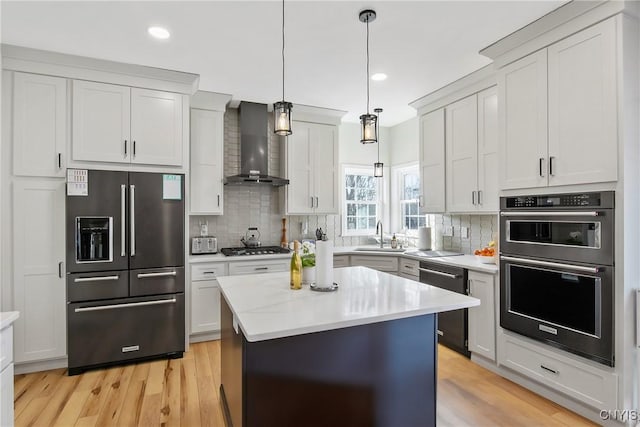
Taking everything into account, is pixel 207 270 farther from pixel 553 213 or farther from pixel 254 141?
pixel 553 213

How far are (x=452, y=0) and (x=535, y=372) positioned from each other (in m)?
2.71

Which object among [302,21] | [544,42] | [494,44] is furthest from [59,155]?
[544,42]

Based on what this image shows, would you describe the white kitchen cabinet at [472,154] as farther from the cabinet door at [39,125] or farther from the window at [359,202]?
the cabinet door at [39,125]

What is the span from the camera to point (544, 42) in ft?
8.00

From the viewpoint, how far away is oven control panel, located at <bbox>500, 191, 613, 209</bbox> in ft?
6.92

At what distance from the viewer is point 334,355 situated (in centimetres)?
170

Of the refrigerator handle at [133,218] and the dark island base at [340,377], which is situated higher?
the refrigerator handle at [133,218]

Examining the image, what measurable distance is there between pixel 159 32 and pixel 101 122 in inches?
42.8

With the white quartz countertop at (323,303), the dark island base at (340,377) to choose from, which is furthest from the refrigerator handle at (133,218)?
the dark island base at (340,377)

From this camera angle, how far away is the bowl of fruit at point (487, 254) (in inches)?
127

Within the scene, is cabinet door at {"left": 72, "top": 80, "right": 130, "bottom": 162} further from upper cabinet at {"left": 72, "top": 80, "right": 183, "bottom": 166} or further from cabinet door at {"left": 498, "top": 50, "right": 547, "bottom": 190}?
cabinet door at {"left": 498, "top": 50, "right": 547, "bottom": 190}

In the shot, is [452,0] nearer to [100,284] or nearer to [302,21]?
[302,21]

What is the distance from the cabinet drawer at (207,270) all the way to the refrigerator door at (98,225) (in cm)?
68

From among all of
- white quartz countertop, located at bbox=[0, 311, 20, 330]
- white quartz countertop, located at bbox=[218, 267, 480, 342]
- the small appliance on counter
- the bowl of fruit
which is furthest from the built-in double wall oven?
white quartz countertop, located at bbox=[0, 311, 20, 330]
